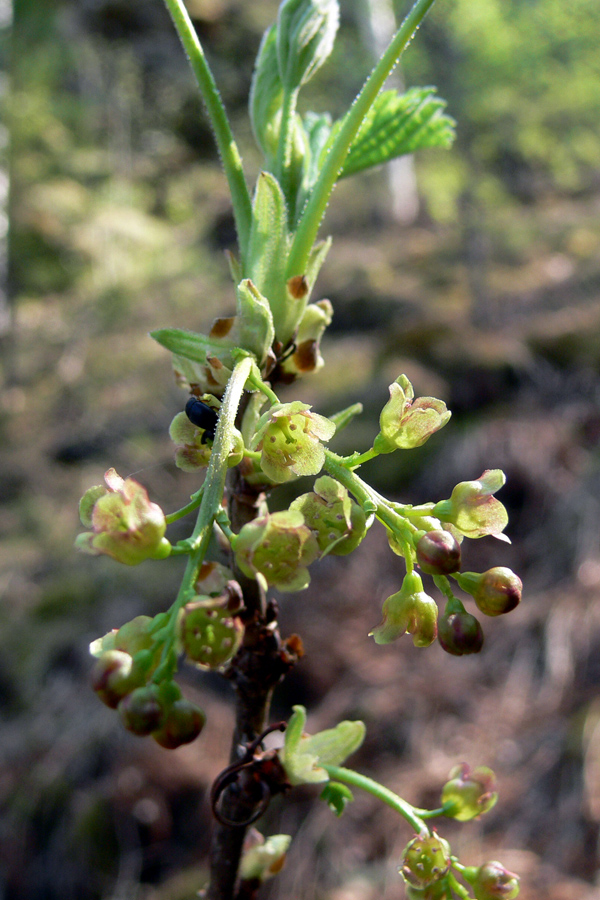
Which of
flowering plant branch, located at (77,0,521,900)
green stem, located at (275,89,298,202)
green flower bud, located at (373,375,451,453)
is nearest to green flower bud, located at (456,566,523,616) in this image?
flowering plant branch, located at (77,0,521,900)

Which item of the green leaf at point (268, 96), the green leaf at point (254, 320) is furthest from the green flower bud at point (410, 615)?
the green leaf at point (268, 96)

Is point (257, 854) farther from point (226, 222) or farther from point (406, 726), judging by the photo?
point (226, 222)

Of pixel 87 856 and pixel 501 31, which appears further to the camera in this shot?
pixel 501 31

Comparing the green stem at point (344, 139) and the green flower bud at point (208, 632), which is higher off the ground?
the green stem at point (344, 139)

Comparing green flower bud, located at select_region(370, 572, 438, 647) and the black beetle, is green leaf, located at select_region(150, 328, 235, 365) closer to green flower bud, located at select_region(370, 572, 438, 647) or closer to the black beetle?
the black beetle

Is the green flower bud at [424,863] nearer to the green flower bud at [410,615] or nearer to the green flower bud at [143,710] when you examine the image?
the green flower bud at [410,615]

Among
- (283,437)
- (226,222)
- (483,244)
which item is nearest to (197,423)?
(283,437)
